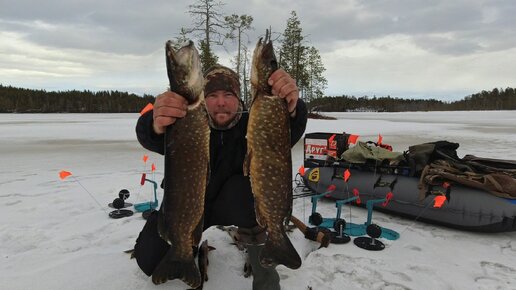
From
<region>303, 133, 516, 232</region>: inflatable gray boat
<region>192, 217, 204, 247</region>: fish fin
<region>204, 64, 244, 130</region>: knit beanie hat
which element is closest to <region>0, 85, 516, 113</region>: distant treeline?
<region>303, 133, 516, 232</region>: inflatable gray boat

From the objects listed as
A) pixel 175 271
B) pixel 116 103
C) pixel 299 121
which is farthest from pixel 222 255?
pixel 116 103

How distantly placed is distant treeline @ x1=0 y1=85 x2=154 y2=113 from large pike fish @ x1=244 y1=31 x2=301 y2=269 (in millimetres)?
85055

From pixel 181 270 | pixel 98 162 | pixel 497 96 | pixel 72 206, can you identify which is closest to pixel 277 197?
pixel 181 270

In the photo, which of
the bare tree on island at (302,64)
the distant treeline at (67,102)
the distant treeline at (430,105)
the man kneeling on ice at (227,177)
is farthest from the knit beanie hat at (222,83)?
the distant treeline at (67,102)

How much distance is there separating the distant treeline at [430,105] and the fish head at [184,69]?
78084mm

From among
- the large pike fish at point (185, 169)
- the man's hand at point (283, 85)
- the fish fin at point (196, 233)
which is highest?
the man's hand at point (283, 85)

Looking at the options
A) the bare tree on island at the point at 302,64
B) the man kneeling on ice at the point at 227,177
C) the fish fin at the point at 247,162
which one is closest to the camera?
the fish fin at the point at 247,162

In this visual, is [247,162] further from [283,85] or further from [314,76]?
[314,76]

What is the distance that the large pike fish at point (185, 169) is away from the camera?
181cm

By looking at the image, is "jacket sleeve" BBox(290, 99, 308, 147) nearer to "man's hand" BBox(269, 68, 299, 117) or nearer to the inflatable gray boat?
"man's hand" BBox(269, 68, 299, 117)

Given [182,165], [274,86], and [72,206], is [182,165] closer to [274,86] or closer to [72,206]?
[274,86]

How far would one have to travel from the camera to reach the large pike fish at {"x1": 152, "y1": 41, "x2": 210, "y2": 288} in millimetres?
1809

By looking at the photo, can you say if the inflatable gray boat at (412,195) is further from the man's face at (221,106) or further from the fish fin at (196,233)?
the fish fin at (196,233)

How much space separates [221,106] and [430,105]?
334ft
